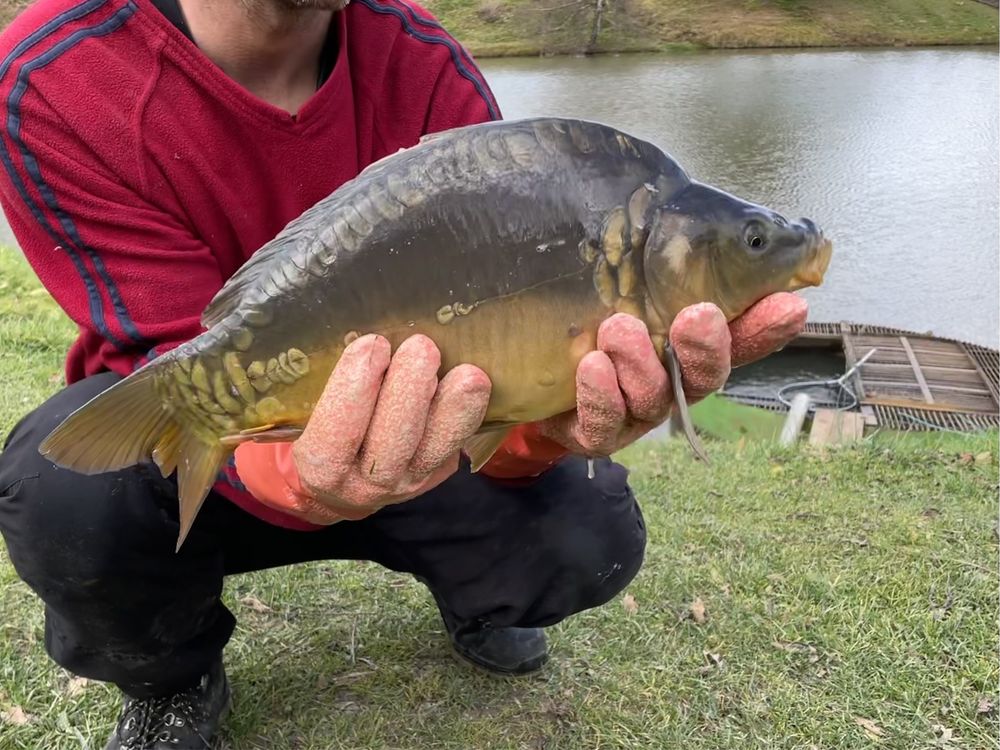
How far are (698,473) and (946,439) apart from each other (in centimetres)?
150

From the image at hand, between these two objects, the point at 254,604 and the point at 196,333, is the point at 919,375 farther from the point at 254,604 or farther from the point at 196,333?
the point at 196,333

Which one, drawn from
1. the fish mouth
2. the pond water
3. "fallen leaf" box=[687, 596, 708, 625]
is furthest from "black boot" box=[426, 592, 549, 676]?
the pond water

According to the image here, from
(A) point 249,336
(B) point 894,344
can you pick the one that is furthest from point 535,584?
(B) point 894,344

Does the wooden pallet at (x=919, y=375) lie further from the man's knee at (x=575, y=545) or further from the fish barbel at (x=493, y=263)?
the fish barbel at (x=493, y=263)

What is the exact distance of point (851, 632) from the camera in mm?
1863

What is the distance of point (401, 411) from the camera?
A: 1.04 metres

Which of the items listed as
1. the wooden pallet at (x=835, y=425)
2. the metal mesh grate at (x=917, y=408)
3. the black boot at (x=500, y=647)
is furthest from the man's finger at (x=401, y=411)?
the metal mesh grate at (x=917, y=408)

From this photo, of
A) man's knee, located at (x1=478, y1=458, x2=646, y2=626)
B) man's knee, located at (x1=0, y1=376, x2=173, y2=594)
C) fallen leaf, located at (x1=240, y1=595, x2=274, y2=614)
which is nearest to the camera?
man's knee, located at (x1=0, y1=376, x2=173, y2=594)

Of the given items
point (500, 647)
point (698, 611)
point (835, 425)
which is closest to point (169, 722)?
point (500, 647)

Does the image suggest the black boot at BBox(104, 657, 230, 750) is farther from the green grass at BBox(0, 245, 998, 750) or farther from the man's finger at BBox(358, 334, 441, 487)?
the man's finger at BBox(358, 334, 441, 487)

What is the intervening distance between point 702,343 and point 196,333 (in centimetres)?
72

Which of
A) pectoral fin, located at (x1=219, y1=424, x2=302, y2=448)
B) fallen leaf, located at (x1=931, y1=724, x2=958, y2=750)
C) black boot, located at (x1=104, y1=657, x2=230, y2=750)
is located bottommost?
fallen leaf, located at (x1=931, y1=724, x2=958, y2=750)

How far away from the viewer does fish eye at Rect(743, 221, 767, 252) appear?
40.4 inches

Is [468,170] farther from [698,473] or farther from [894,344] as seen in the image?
[894,344]
